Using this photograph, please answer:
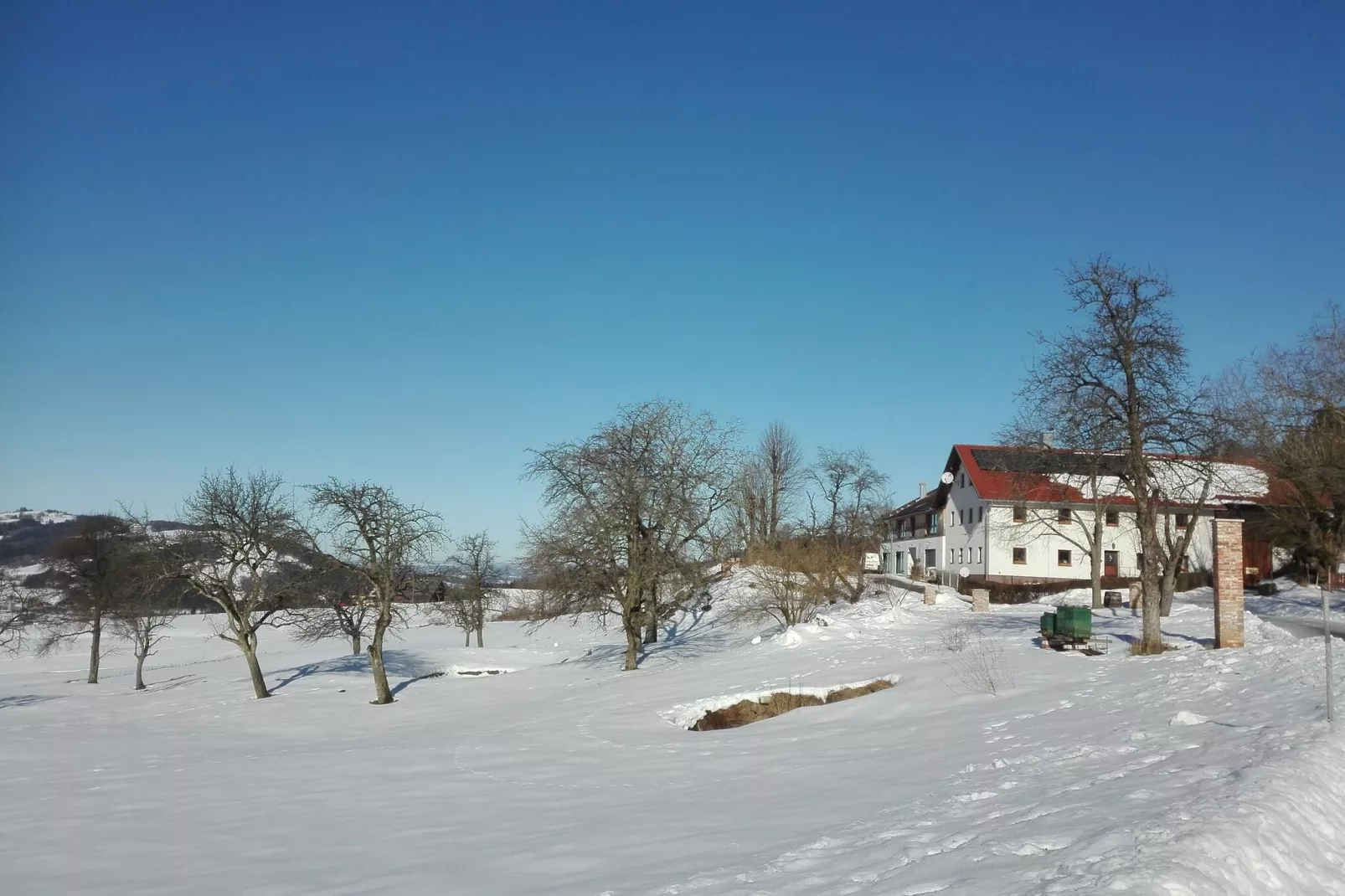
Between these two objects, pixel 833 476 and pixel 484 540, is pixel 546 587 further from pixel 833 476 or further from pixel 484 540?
pixel 833 476

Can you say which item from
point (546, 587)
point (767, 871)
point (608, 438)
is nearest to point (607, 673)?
point (546, 587)

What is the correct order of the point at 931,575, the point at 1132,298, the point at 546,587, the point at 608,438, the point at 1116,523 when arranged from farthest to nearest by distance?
the point at 931,575
the point at 1116,523
the point at 608,438
the point at 546,587
the point at 1132,298

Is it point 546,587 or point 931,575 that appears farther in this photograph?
point 931,575

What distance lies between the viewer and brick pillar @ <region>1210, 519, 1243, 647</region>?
20.8 m

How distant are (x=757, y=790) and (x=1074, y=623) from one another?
1504 centimetres

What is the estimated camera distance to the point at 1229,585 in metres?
20.9

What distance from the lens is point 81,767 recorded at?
19.7m

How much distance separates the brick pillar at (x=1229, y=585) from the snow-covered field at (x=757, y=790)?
1.04 metres

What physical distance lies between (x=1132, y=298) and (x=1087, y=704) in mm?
10147

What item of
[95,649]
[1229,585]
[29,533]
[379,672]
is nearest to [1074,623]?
[1229,585]

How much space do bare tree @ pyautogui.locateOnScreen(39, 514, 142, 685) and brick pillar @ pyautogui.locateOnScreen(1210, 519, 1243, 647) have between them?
41.7 metres

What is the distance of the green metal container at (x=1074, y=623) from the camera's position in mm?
24438

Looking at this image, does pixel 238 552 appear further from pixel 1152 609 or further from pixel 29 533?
pixel 29 533

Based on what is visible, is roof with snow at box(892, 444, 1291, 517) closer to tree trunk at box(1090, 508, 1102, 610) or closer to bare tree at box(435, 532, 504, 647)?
tree trunk at box(1090, 508, 1102, 610)
